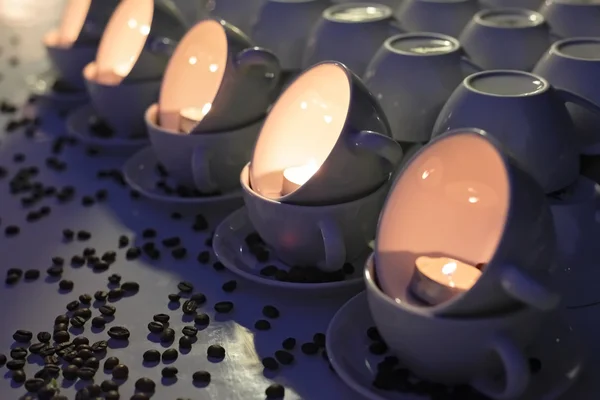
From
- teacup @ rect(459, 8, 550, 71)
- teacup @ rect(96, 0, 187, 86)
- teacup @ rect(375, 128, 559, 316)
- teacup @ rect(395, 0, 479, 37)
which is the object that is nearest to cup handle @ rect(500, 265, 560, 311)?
teacup @ rect(375, 128, 559, 316)

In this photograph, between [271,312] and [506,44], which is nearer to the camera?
[271,312]

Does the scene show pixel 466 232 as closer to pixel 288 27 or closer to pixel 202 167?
pixel 202 167

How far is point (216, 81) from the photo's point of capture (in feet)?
3.02

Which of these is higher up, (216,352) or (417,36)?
(417,36)

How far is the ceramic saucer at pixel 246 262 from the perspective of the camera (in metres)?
0.72

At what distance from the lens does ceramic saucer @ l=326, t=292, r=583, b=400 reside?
582mm

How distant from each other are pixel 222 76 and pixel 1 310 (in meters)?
0.33

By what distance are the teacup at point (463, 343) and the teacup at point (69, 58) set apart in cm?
77

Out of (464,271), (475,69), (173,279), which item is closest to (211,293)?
(173,279)

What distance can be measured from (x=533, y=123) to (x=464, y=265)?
153 millimetres

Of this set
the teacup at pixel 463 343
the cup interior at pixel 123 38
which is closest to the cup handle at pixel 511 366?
the teacup at pixel 463 343

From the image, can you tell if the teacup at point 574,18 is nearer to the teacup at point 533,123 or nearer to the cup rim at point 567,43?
the cup rim at point 567,43

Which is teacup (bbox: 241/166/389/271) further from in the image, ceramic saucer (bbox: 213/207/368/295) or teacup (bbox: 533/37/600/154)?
teacup (bbox: 533/37/600/154)

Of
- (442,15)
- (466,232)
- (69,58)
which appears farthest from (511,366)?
(69,58)
